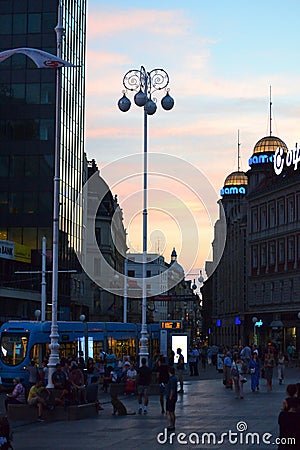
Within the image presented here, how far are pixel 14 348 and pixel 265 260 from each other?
57847 millimetres

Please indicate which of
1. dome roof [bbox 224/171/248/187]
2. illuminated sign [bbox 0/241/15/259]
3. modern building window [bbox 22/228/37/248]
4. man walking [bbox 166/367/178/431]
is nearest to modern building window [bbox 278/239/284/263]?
modern building window [bbox 22/228/37/248]

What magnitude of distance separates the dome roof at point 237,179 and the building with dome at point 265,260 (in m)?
24.5

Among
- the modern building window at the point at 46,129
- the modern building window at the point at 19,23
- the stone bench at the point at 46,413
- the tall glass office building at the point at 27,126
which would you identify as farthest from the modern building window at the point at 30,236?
the stone bench at the point at 46,413

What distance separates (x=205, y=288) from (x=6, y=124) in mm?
110102

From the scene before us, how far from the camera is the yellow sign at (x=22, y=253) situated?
67.3m

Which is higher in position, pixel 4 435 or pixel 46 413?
pixel 4 435

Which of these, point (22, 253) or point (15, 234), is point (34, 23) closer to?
point (15, 234)

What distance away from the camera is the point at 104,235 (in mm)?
111250

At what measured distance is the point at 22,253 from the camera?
6856 centimetres

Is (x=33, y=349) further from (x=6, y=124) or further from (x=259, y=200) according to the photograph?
(x=259, y=200)

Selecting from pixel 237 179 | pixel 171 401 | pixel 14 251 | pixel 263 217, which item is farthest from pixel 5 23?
pixel 237 179

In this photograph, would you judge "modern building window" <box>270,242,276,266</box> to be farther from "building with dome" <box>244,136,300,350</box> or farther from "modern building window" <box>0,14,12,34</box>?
"modern building window" <box>0,14,12,34</box>

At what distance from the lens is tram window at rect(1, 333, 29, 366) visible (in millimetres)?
43219

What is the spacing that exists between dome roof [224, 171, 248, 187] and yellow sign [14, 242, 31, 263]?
3299 inches
